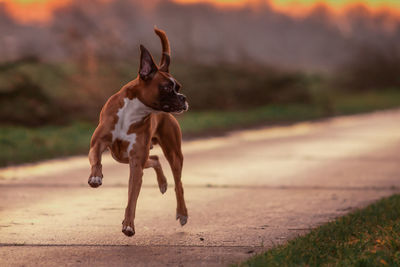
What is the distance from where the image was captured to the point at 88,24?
71.6 ft

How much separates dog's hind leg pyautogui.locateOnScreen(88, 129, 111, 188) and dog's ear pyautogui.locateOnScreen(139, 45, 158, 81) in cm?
63

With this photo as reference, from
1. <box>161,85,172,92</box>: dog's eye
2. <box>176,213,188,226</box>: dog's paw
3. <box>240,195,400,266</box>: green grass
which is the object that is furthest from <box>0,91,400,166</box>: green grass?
<box>240,195,400,266</box>: green grass

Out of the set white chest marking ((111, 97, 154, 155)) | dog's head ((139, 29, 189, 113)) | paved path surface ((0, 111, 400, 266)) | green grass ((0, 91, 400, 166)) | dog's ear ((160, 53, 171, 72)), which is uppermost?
dog's ear ((160, 53, 171, 72))

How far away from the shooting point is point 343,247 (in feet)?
21.0

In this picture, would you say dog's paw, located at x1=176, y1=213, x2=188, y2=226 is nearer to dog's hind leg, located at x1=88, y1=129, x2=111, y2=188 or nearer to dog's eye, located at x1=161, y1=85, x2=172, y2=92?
dog's hind leg, located at x1=88, y1=129, x2=111, y2=188

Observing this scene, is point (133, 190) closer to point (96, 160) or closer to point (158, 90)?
point (96, 160)

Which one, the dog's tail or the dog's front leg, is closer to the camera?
the dog's front leg

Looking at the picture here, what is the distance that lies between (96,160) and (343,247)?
2159mm

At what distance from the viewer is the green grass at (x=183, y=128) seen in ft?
48.0

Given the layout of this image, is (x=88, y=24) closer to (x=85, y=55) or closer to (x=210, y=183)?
(x=85, y=55)

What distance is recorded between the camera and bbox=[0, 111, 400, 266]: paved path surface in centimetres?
656

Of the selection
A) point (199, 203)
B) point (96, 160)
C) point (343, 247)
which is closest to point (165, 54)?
point (96, 160)

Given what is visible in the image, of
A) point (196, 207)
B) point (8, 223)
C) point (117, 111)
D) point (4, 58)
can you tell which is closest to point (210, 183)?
point (196, 207)

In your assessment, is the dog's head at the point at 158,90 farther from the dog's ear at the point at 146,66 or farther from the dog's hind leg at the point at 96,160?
the dog's hind leg at the point at 96,160
